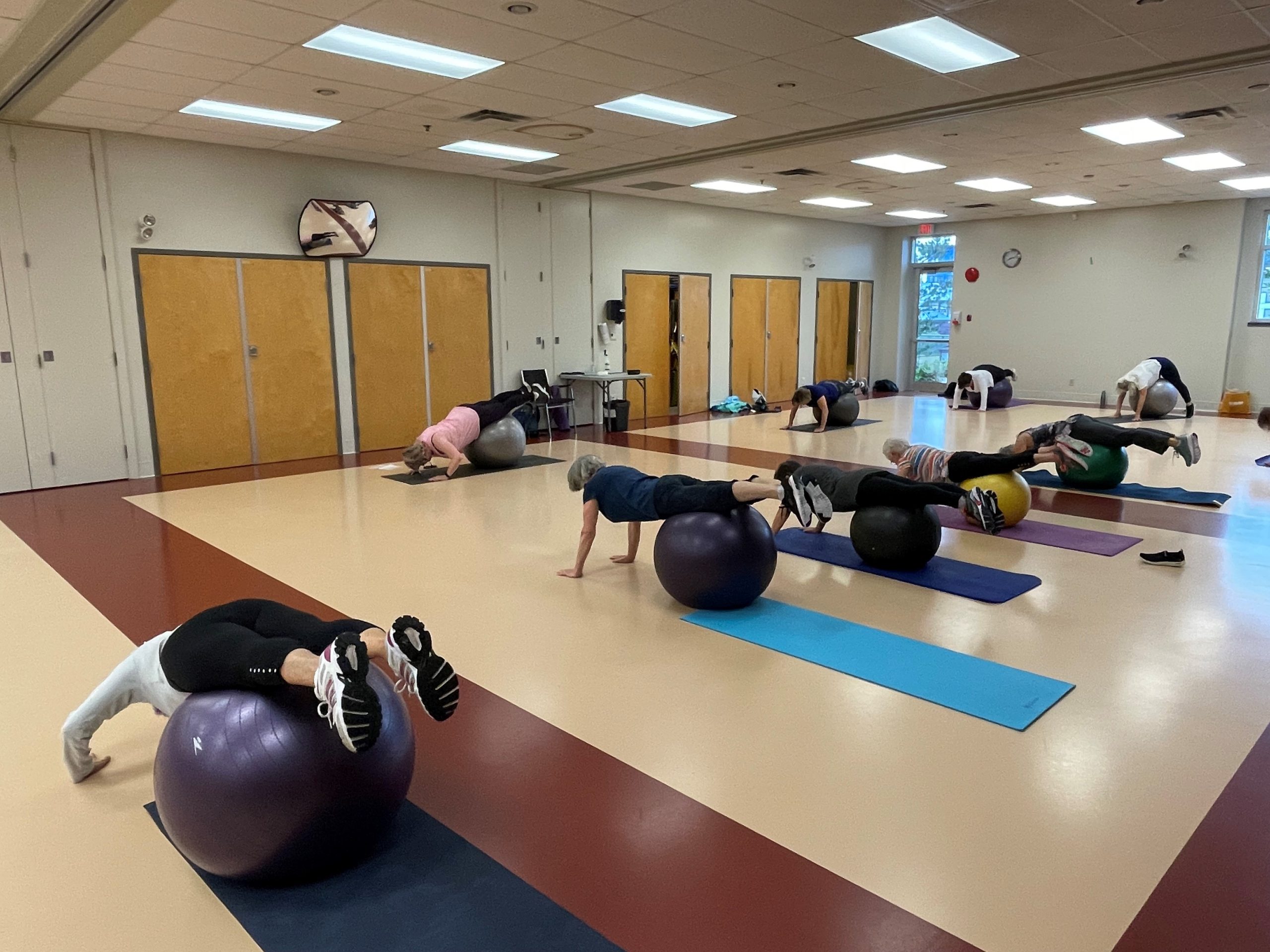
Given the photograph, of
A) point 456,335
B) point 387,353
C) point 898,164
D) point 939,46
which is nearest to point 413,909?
point 939,46

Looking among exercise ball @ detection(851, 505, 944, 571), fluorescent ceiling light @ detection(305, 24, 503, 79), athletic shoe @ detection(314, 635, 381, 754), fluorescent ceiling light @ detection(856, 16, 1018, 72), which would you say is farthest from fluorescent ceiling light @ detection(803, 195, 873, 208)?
athletic shoe @ detection(314, 635, 381, 754)

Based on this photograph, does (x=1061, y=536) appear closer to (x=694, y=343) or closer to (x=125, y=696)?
(x=125, y=696)

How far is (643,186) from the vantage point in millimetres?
10406

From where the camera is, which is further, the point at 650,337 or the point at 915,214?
the point at 915,214

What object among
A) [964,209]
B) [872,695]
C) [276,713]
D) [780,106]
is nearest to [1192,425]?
[964,209]

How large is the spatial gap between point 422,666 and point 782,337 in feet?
41.3

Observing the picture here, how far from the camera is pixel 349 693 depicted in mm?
→ 1810

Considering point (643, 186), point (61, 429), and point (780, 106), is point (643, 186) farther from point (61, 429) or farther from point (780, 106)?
point (61, 429)

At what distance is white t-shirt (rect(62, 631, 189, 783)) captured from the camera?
2.45 metres

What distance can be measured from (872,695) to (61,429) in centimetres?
700

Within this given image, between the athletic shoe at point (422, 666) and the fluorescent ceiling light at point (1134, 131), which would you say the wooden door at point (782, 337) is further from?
the athletic shoe at point (422, 666)

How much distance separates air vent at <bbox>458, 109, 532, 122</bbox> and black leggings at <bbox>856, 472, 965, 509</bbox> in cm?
404

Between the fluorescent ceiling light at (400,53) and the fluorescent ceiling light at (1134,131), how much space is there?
5071mm

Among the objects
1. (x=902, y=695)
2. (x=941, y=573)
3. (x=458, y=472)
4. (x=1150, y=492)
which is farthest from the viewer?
(x=458, y=472)
